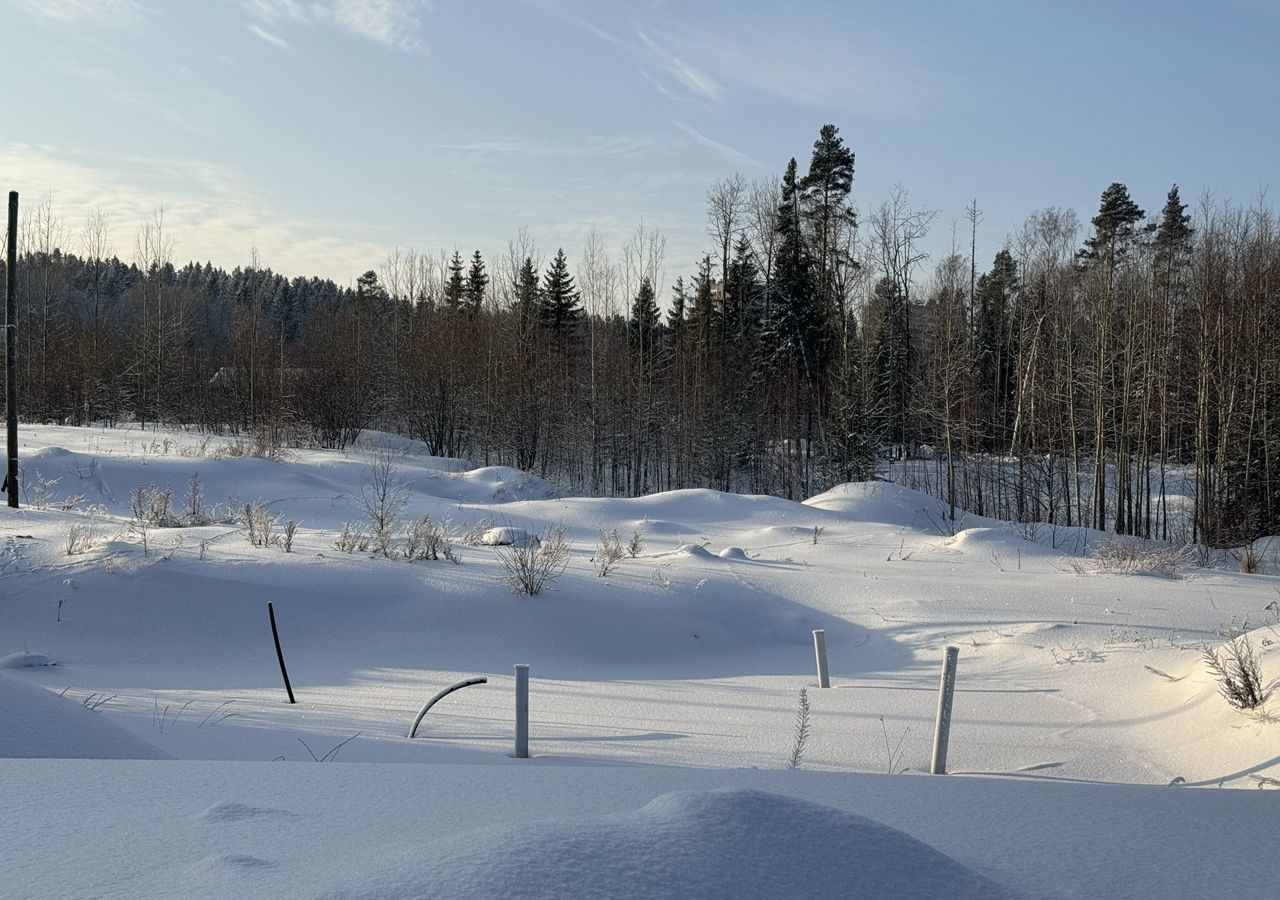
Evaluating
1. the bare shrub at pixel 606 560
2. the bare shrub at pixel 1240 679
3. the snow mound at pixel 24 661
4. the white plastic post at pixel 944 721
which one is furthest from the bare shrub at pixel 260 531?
the bare shrub at pixel 1240 679

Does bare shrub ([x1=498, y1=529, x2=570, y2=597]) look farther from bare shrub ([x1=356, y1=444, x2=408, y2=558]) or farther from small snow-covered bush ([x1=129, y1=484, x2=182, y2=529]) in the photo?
small snow-covered bush ([x1=129, y1=484, x2=182, y2=529])

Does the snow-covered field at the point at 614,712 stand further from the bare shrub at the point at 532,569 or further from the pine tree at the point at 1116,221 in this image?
the pine tree at the point at 1116,221

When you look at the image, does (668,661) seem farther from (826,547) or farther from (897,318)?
(897,318)

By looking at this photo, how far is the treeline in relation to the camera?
23922 millimetres

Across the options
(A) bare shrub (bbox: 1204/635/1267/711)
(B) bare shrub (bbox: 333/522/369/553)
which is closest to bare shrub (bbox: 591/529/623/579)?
(B) bare shrub (bbox: 333/522/369/553)

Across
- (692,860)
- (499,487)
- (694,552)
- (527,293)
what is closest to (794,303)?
(527,293)

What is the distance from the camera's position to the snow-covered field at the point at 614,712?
2.00 m

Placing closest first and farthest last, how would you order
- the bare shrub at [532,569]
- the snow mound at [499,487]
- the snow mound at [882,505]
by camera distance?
the bare shrub at [532,569] → the snow mound at [882,505] → the snow mound at [499,487]

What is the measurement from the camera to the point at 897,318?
41.8 m

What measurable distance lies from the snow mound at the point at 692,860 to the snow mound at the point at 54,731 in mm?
3092

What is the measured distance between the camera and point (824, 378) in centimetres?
3681

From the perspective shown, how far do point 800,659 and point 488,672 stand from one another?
340 centimetres

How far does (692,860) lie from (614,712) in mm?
5606

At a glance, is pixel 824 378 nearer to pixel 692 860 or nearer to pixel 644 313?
pixel 644 313
